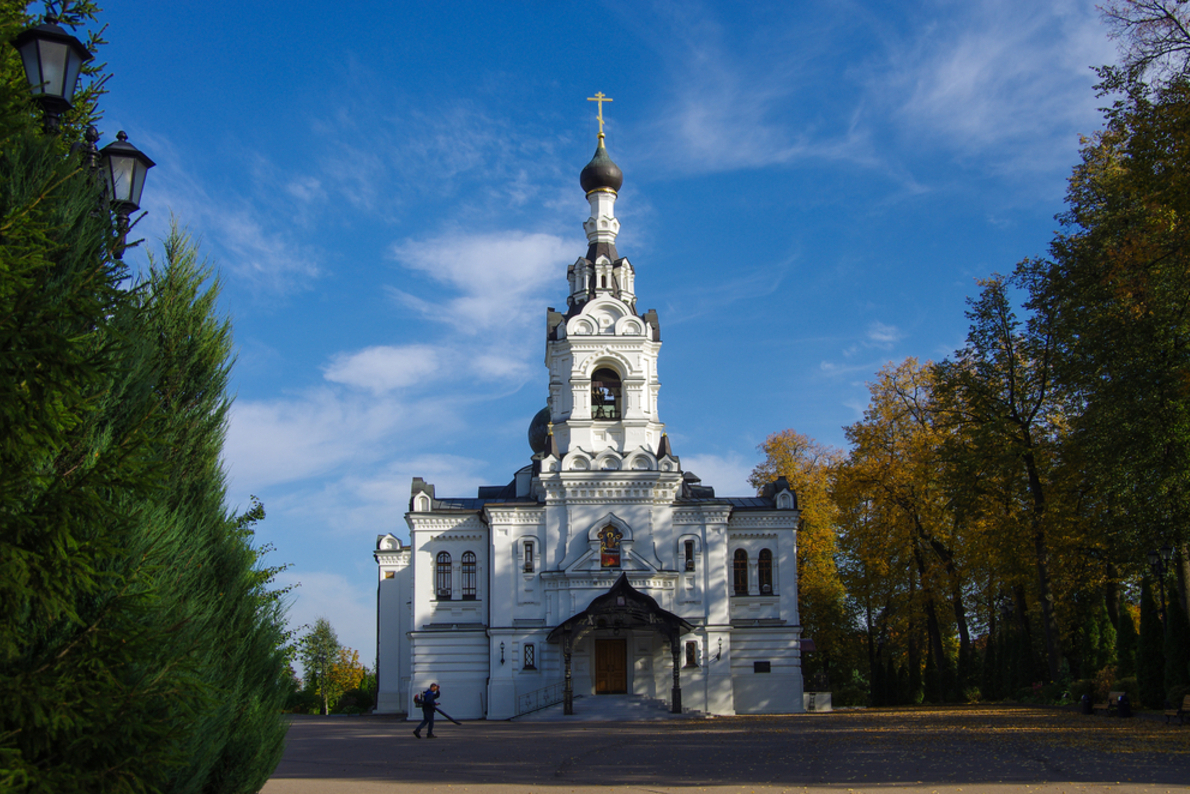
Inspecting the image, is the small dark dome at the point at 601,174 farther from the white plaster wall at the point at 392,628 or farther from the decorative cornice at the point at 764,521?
the white plaster wall at the point at 392,628

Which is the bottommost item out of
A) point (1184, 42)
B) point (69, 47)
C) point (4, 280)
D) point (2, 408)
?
point (2, 408)

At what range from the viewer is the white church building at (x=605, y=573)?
30359 millimetres

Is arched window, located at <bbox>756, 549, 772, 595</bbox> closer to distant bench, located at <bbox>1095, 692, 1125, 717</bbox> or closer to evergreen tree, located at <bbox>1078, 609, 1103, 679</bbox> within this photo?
evergreen tree, located at <bbox>1078, 609, 1103, 679</bbox>

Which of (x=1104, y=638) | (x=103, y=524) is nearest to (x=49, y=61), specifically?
(x=103, y=524)

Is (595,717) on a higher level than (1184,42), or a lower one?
lower

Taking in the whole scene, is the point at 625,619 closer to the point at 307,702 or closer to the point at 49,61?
the point at 49,61

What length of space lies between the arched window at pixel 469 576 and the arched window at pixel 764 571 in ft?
31.6

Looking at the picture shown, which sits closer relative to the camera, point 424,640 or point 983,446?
point 983,446

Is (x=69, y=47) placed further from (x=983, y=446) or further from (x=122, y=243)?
(x=983, y=446)

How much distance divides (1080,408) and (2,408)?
2576 cm

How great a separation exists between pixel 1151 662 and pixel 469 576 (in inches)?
782

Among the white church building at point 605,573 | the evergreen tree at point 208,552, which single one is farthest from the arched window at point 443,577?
the evergreen tree at point 208,552

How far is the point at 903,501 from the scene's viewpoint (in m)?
34.3

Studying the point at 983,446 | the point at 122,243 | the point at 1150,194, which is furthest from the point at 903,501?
the point at 122,243
